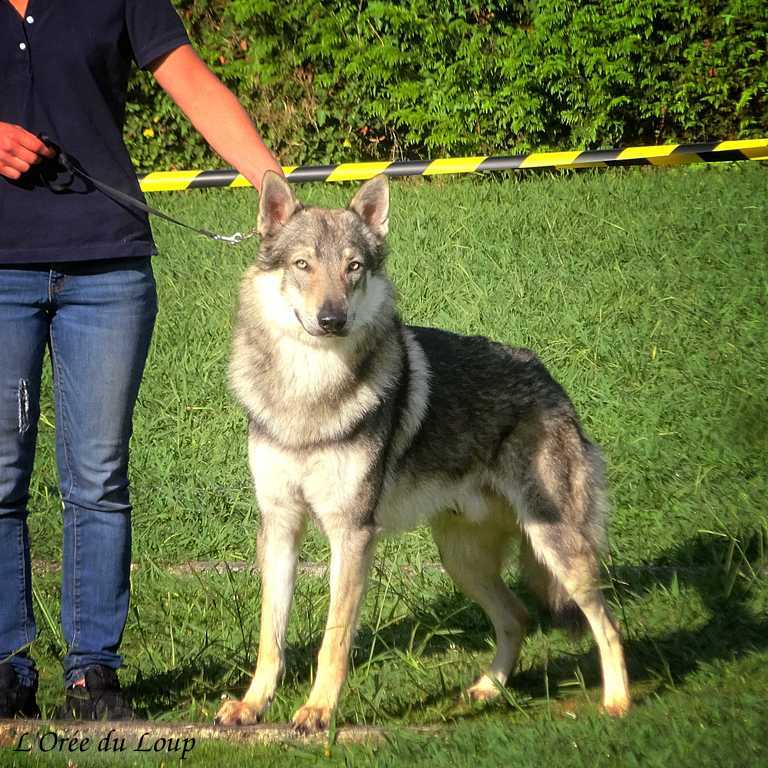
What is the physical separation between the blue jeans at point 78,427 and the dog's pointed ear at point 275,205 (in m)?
0.48

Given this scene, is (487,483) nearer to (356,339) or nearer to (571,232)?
(356,339)

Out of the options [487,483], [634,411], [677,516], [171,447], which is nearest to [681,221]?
[634,411]

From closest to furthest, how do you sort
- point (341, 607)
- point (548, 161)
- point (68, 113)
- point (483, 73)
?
point (68, 113) < point (341, 607) < point (548, 161) < point (483, 73)

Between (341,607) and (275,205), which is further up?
(275,205)

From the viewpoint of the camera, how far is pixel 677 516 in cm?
580

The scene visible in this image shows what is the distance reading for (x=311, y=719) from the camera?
3.54 metres

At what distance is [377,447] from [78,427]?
101 cm

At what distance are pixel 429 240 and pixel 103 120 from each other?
600 centimetres

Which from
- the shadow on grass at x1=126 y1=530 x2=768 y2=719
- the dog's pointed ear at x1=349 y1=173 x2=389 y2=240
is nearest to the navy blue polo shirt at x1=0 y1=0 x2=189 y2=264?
the dog's pointed ear at x1=349 y1=173 x2=389 y2=240

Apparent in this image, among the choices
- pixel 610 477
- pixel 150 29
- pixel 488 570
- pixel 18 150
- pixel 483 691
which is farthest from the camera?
pixel 610 477

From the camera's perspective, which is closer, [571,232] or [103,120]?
[103,120]

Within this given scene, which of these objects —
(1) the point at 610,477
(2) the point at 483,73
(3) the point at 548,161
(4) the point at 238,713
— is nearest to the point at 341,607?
(4) the point at 238,713

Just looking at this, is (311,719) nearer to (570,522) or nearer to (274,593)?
(274,593)

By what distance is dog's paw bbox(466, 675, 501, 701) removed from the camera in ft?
13.7
